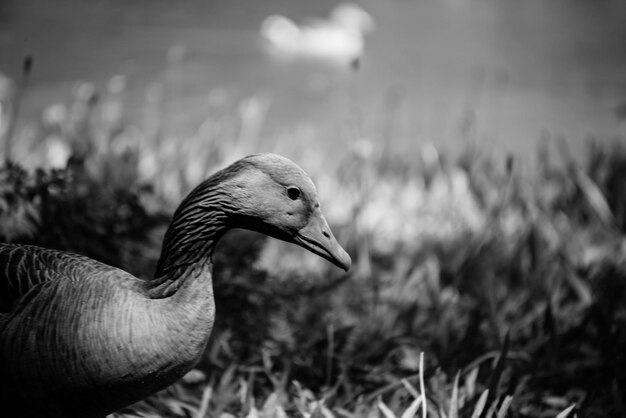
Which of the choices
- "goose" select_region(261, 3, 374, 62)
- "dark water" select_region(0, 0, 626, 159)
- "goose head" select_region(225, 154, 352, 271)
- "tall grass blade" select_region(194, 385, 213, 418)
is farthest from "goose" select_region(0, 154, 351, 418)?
"goose" select_region(261, 3, 374, 62)

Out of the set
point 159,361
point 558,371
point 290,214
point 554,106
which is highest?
point 554,106

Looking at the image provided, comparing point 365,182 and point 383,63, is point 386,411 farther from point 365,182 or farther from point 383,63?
point 383,63

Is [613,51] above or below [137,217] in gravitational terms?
above

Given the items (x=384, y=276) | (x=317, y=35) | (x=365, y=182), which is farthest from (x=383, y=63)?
(x=384, y=276)

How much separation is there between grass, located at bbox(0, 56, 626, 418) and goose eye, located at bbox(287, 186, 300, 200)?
0.79 meters

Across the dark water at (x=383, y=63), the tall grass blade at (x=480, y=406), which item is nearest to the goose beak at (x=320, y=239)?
the tall grass blade at (x=480, y=406)

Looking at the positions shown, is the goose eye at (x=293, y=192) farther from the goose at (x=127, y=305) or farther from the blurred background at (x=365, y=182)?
the blurred background at (x=365, y=182)

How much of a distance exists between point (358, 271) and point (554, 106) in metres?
5.10

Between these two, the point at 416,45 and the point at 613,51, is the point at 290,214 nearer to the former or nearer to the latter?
the point at 416,45

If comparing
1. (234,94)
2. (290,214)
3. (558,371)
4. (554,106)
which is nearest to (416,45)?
(554,106)

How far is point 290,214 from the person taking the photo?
2.08 m

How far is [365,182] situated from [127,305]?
2.92 metres

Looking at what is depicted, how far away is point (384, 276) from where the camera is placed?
167 inches

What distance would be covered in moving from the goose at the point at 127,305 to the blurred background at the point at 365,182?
2.09ft
